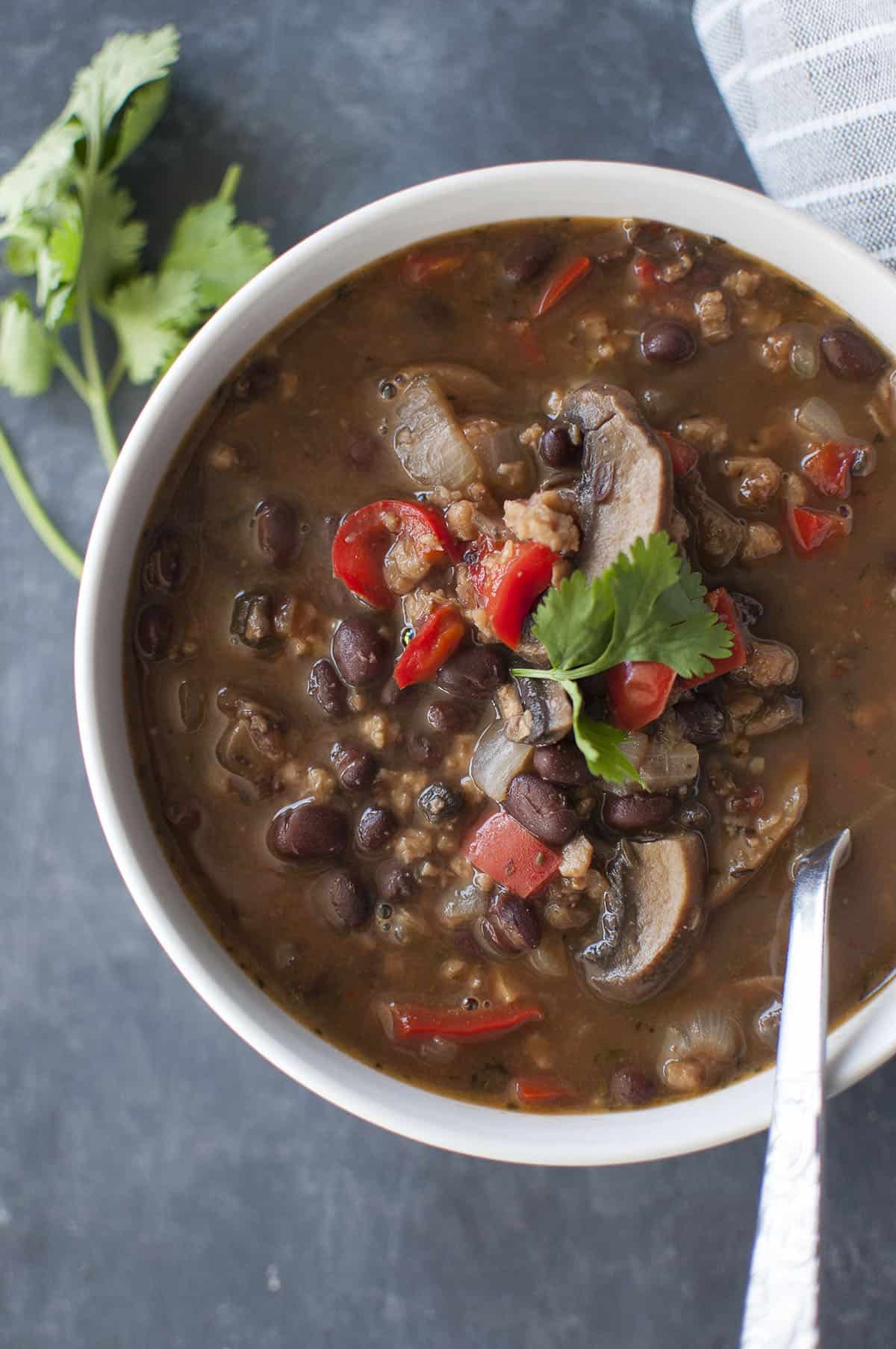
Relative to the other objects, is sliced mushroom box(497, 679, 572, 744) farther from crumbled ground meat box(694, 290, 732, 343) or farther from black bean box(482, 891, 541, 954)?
crumbled ground meat box(694, 290, 732, 343)

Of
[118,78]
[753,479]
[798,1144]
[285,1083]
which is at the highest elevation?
[118,78]

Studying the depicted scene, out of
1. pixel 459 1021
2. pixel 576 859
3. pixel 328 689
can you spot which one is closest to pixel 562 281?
pixel 328 689

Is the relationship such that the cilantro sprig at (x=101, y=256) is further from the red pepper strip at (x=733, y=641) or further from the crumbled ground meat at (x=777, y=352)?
the red pepper strip at (x=733, y=641)

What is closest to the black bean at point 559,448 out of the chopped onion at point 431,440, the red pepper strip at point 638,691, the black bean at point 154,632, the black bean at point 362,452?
the chopped onion at point 431,440

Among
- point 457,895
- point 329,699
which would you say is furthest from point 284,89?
point 457,895

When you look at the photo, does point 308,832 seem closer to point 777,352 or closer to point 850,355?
point 777,352
